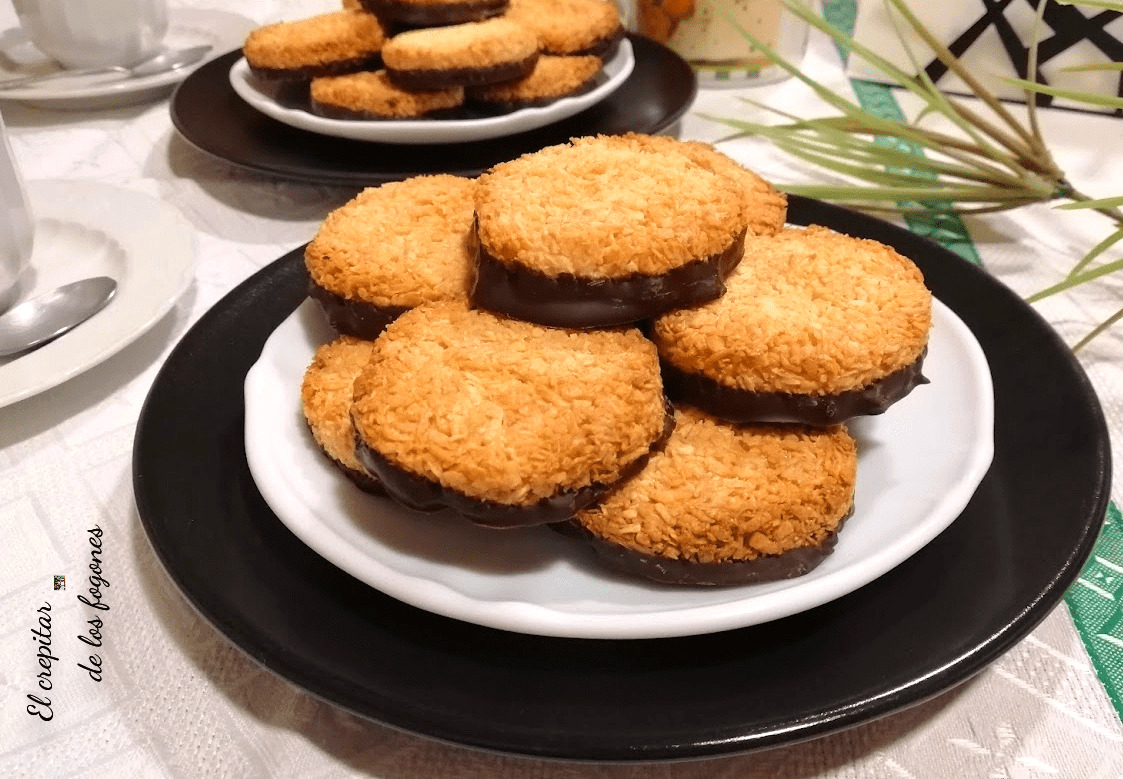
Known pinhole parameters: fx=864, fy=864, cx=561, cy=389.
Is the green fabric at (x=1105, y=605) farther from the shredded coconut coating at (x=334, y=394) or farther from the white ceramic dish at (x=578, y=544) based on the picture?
the shredded coconut coating at (x=334, y=394)

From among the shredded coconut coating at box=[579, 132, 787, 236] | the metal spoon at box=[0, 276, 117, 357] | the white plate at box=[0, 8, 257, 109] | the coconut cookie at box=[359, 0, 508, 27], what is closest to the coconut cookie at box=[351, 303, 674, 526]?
the shredded coconut coating at box=[579, 132, 787, 236]

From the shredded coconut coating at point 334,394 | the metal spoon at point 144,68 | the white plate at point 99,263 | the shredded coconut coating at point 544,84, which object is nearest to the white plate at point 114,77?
the metal spoon at point 144,68

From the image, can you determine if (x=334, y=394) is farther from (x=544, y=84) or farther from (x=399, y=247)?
(x=544, y=84)

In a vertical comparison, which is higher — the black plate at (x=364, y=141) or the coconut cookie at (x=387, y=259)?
the coconut cookie at (x=387, y=259)

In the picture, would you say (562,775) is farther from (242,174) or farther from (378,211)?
(242,174)

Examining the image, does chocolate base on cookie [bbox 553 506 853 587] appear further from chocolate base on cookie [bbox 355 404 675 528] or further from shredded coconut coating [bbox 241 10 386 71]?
shredded coconut coating [bbox 241 10 386 71]

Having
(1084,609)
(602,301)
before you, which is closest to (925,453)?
(1084,609)
